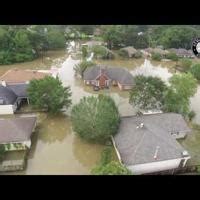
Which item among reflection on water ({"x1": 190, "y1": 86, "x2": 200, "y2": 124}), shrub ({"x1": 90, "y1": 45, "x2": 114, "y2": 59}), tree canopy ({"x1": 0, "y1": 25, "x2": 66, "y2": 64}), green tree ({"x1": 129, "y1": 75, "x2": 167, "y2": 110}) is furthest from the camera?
shrub ({"x1": 90, "y1": 45, "x2": 114, "y2": 59})

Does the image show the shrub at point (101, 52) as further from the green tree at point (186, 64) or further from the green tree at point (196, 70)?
the green tree at point (196, 70)

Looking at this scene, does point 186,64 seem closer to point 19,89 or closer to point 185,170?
point 185,170

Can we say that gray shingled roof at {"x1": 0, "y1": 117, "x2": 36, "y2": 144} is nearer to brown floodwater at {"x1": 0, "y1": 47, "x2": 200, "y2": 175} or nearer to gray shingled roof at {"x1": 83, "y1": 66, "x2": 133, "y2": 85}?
brown floodwater at {"x1": 0, "y1": 47, "x2": 200, "y2": 175}

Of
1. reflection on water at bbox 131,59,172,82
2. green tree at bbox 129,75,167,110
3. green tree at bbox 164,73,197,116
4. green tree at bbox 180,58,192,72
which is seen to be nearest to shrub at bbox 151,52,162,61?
reflection on water at bbox 131,59,172,82

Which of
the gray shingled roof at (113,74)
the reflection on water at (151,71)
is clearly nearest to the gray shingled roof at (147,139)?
the gray shingled roof at (113,74)
